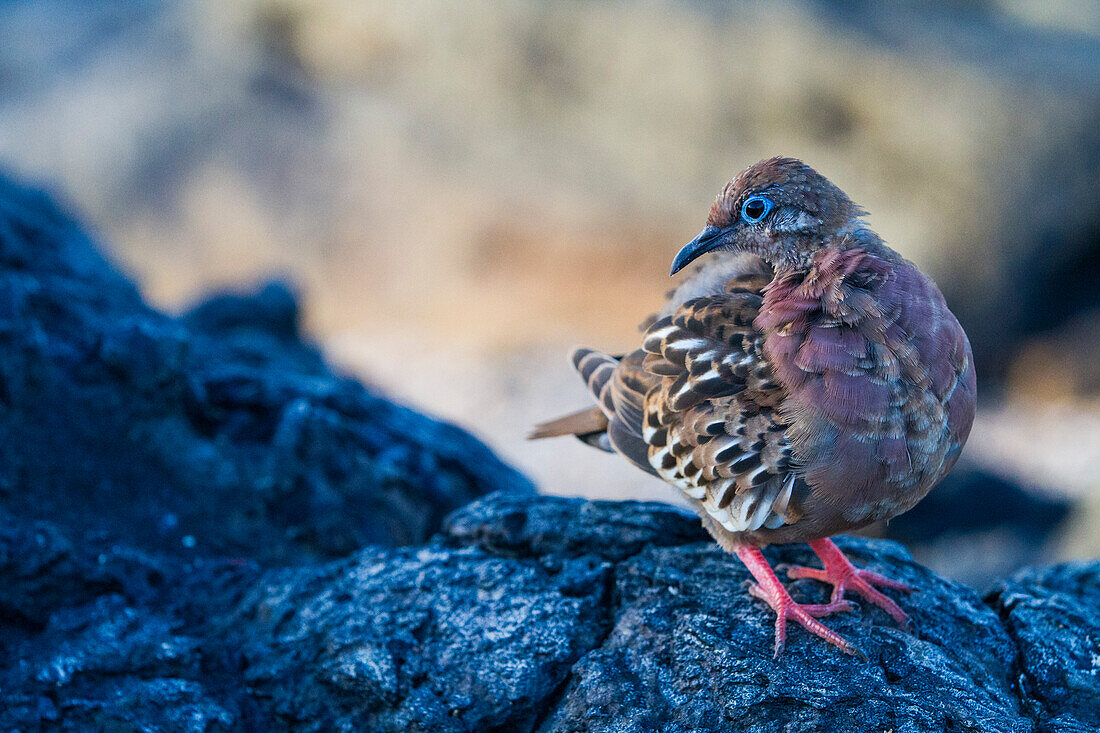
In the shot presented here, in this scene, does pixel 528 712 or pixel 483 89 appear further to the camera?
pixel 483 89

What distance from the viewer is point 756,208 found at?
2.94 metres

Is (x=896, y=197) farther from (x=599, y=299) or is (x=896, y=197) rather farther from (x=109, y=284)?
(x=109, y=284)

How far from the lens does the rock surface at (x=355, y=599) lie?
260 centimetres

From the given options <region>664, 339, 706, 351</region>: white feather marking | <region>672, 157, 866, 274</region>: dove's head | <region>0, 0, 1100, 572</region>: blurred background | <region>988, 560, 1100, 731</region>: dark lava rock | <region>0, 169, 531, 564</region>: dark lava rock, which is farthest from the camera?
<region>0, 0, 1100, 572</region>: blurred background

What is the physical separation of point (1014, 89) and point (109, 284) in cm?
1070

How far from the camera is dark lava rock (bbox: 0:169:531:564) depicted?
3.33 metres

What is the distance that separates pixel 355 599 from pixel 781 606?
4.64ft

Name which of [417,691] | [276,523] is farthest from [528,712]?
[276,523]

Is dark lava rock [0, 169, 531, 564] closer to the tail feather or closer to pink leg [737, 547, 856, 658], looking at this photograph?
the tail feather

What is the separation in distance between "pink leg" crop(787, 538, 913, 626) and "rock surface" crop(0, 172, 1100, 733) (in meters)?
0.05

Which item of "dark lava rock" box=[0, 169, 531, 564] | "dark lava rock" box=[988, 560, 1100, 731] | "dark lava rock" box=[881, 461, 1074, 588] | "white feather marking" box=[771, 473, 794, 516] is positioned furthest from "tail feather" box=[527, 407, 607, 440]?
"dark lava rock" box=[881, 461, 1074, 588]

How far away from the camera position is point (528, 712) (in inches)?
105

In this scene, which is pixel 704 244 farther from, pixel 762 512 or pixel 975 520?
pixel 975 520

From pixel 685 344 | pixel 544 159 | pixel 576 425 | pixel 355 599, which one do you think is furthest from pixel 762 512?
pixel 544 159
